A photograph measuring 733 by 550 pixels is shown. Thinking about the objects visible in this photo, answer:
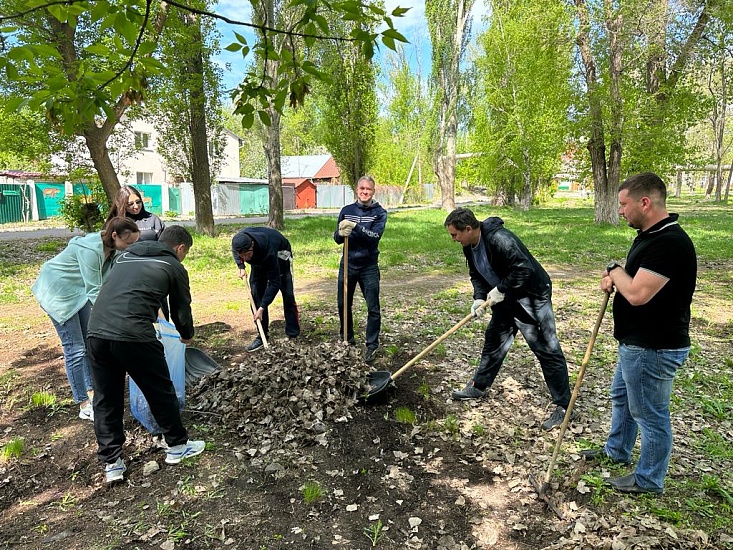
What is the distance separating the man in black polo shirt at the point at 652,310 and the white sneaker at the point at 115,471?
3.21m

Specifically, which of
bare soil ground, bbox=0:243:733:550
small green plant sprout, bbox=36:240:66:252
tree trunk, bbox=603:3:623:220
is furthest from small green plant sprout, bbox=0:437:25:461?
tree trunk, bbox=603:3:623:220

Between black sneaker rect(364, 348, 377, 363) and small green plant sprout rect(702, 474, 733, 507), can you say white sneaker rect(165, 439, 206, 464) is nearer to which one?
black sneaker rect(364, 348, 377, 363)

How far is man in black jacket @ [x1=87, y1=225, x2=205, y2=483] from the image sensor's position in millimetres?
3029

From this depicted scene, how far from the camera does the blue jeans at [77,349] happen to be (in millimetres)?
3814

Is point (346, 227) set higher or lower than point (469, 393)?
higher

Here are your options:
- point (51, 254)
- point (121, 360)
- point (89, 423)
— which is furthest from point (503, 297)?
point (51, 254)

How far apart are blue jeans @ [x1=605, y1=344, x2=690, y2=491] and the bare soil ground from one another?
23 centimetres

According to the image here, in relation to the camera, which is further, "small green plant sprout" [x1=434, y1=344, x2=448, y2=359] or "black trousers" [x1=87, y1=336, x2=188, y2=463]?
"small green plant sprout" [x1=434, y1=344, x2=448, y2=359]

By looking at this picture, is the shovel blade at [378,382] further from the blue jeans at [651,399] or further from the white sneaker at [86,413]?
the white sneaker at [86,413]

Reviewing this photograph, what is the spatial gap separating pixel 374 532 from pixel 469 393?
1917 millimetres

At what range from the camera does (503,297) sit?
153 inches

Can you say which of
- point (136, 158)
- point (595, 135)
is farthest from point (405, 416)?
point (136, 158)

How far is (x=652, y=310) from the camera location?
8.91ft

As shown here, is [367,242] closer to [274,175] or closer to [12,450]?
[12,450]
